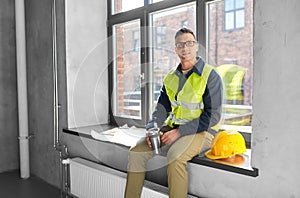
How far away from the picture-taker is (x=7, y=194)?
293cm

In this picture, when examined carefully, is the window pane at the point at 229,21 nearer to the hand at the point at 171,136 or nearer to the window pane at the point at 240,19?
the window pane at the point at 240,19

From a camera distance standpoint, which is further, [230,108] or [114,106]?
[114,106]

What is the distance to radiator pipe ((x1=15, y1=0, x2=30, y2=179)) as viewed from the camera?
3314 mm

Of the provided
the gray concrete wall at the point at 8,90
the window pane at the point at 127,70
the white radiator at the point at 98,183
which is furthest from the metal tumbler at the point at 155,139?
the gray concrete wall at the point at 8,90

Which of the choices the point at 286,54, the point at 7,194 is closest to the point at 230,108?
the point at 286,54

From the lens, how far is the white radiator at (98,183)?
2.05 metres

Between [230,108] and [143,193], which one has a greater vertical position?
[230,108]

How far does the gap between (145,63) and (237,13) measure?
856mm

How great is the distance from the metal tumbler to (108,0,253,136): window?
1.55ft

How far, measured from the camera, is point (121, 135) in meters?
2.63

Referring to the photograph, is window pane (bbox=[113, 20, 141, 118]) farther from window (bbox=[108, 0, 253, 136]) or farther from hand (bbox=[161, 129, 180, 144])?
hand (bbox=[161, 129, 180, 144])

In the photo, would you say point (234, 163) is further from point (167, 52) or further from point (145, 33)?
point (145, 33)

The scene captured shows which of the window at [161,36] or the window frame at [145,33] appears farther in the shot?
the window at [161,36]

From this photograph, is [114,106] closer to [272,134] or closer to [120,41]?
[120,41]
